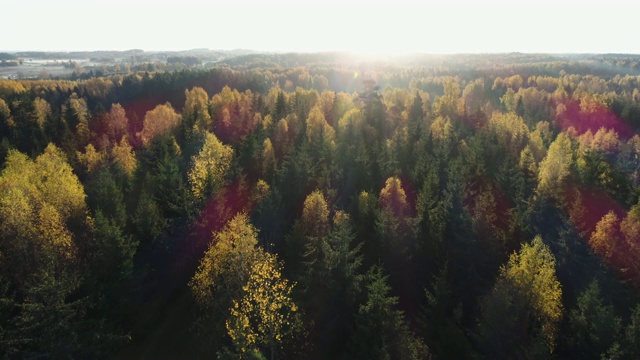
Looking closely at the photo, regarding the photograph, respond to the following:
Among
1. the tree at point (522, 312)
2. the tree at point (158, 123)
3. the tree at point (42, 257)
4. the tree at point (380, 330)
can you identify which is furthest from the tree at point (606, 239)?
the tree at point (158, 123)

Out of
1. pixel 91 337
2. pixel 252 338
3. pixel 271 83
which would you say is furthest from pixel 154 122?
pixel 271 83

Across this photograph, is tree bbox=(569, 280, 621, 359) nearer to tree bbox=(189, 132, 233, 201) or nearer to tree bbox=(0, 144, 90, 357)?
tree bbox=(189, 132, 233, 201)

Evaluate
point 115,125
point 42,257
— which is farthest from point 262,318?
point 115,125

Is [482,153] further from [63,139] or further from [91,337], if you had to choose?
[63,139]

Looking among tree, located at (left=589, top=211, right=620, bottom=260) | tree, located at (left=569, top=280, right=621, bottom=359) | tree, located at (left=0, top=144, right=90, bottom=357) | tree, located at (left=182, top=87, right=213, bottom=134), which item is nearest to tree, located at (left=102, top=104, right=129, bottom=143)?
tree, located at (left=182, top=87, right=213, bottom=134)

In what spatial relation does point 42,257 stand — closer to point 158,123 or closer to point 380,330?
point 380,330

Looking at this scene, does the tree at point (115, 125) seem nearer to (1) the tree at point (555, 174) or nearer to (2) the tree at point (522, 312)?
(1) the tree at point (555, 174)
